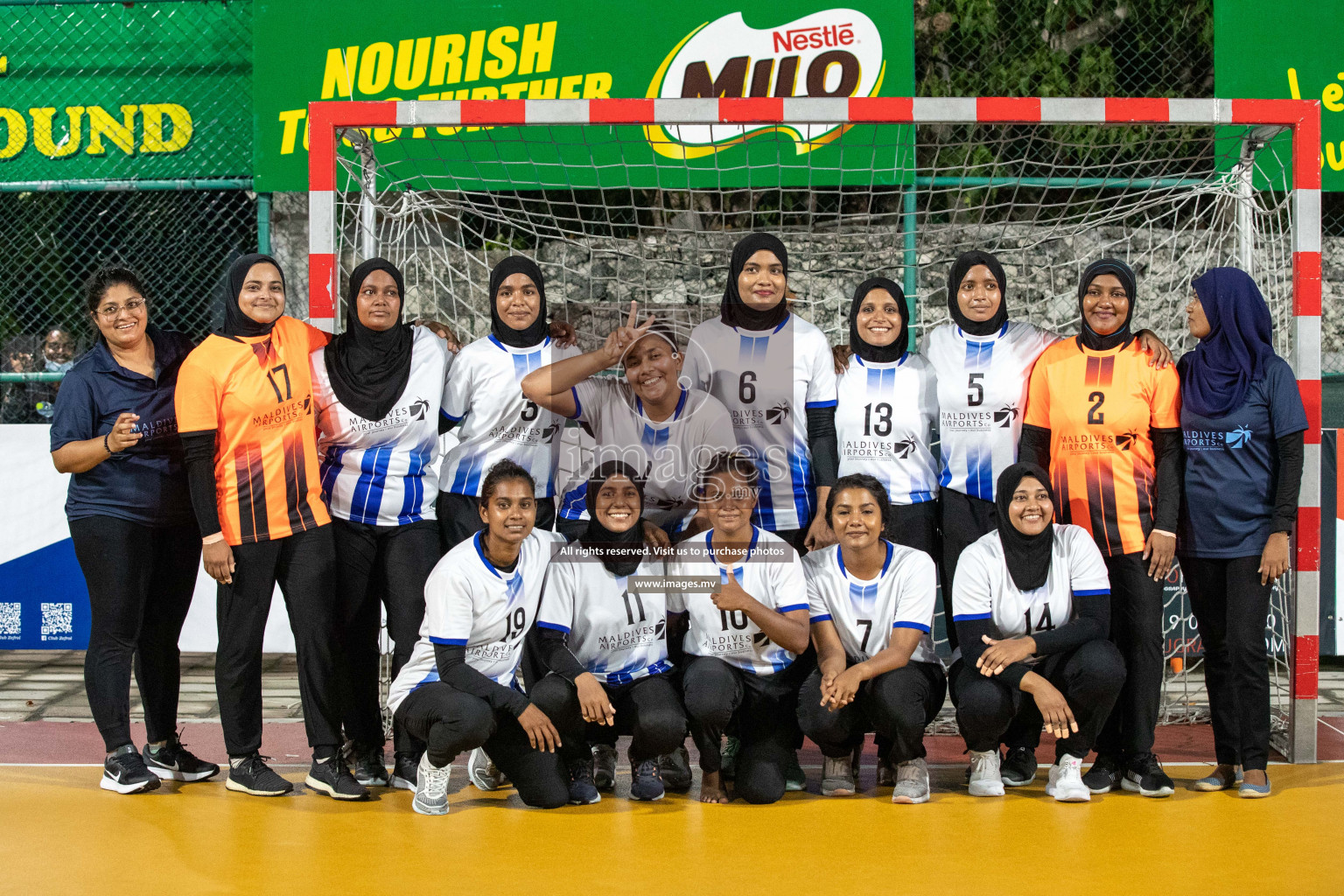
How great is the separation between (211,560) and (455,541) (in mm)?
793

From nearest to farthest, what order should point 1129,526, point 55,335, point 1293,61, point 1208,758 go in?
point 1129,526 → point 1208,758 → point 1293,61 → point 55,335

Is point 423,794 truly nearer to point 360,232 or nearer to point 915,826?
point 915,826

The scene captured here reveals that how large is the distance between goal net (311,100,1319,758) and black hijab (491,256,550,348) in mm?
1286

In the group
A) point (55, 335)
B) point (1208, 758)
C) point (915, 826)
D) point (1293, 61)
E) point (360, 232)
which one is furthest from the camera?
point (55, 335)

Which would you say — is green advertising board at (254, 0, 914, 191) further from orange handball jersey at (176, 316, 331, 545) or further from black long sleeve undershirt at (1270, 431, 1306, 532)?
black long sleeve undershirt at (1270, 431, 1306, 532)

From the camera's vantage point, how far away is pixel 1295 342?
4.56 metres

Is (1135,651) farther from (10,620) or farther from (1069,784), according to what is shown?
(10,620)

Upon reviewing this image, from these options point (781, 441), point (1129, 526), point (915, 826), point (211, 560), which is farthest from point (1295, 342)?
point (211, 560)

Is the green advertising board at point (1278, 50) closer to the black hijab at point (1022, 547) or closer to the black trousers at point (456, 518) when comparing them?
the black hijab at point (1022, 547)

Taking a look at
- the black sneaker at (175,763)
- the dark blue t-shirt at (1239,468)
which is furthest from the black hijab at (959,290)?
the black sneaker at (175,763)

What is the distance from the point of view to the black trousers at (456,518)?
13.4ft

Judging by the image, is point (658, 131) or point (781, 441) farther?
point (658, 131)

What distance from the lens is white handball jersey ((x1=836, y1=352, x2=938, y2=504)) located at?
166 inches

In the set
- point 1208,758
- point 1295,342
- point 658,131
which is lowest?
point 1208,758
